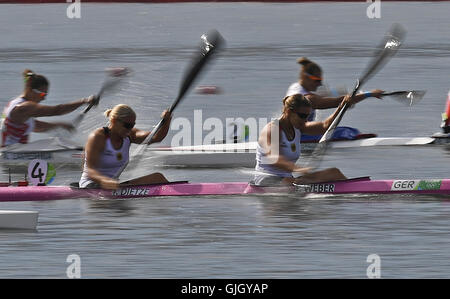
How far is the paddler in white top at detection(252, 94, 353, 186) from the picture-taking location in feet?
58.4

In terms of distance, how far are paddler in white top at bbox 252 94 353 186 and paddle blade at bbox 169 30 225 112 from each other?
1452mm

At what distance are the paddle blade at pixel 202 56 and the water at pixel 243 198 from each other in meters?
1.62

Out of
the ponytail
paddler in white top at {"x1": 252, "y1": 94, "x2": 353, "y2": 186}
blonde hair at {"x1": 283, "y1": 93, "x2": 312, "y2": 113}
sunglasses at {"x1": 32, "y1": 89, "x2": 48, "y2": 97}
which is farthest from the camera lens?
sunglasses at {"x1": 32, "y1": 89, "x2": 48, "y2": 97}

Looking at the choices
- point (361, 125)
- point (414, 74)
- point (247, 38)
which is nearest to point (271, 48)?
point (247, 38)

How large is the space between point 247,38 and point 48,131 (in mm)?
27785

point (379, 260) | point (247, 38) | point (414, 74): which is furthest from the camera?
point (247, 38)

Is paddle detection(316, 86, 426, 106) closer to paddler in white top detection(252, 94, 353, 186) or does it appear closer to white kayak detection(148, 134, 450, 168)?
white kayak detection(148, 134, 450, 168)

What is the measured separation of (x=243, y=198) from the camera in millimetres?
19109

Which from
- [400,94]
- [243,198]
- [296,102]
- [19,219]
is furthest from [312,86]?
[19,219]

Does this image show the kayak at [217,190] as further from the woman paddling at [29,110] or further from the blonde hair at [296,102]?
the woman paddling at [29,110]

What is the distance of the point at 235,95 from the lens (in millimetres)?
34938

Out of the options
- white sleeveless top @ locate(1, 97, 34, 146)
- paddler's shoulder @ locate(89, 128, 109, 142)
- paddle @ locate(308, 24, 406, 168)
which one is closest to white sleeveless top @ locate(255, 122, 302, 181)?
paddle @ locate(308, 24, 406, 168)

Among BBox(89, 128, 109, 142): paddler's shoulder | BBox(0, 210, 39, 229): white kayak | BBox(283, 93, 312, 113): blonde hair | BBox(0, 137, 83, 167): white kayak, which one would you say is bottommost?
BBox(0, 210, 39, 229): white kayak
